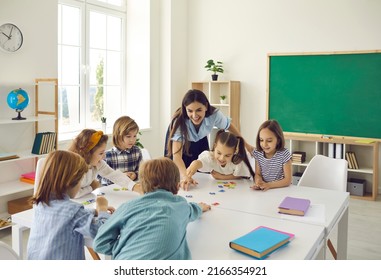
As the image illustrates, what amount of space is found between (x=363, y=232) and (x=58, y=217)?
296 centimetres

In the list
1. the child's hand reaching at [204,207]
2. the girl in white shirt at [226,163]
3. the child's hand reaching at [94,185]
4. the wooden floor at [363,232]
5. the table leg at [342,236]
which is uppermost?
the girl in white shirt at [226,163]

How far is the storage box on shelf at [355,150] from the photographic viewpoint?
468 centimetres

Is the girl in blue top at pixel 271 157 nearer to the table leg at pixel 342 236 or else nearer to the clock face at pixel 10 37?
the table leg at pixel 342 236

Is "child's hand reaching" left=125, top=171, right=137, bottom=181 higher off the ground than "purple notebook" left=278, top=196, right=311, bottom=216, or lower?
higher

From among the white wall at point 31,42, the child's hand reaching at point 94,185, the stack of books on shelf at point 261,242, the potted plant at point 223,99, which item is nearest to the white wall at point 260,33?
the potted plant at point 223,99

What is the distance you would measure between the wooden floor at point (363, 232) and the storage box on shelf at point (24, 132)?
1.41 ft

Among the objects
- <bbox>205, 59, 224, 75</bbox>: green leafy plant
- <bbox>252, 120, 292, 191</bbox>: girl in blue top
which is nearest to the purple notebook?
<bbox>252, 120, 292, 191</bbox>: girl in blue top

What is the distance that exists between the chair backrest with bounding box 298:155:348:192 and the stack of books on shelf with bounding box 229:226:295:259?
1.28 meters

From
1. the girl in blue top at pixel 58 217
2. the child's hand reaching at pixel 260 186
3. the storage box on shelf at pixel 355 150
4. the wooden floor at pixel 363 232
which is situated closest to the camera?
the girl in blue top at pixel 58 217

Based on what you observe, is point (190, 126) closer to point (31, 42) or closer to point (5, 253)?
point (5, 253)

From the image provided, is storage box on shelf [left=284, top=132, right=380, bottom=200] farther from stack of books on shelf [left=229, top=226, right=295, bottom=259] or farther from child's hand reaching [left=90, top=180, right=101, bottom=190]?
stack of books on shelf [left=229, top=226, right=295, bottom=259]

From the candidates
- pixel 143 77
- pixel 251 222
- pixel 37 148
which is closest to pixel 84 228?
pixel 251 222

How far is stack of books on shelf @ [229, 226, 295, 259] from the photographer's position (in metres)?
1.53
